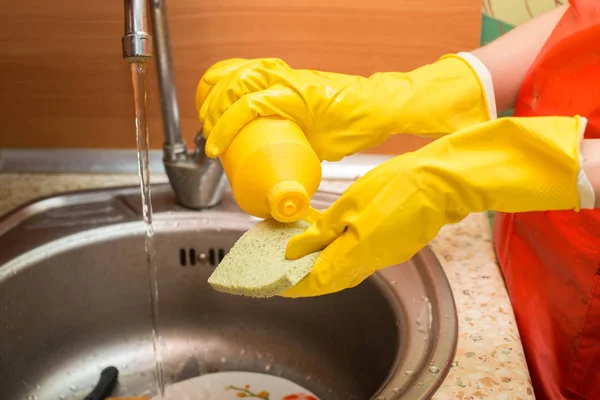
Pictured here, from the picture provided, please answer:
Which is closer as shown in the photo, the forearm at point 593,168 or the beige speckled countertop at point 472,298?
the forearm at point 593,168

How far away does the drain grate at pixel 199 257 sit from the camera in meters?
0.97

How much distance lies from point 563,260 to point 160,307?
2.18 feet

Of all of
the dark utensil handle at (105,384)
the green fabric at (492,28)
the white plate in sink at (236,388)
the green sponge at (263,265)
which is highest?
the green fabric at (492,28)

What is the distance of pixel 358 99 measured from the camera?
29.5 inches

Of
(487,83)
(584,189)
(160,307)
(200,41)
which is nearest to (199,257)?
(160,307)

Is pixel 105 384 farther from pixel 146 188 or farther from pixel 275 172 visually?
pixel 275 172

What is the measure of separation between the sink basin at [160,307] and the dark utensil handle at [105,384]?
0.02m

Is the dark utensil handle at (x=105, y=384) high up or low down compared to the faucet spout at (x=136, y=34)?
down

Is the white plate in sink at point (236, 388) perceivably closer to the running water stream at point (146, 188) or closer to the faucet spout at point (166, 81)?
the running water stream at point (146, 188)

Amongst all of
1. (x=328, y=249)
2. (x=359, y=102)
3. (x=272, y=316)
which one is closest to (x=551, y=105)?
(x=359, y=102)

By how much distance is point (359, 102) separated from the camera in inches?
29.5

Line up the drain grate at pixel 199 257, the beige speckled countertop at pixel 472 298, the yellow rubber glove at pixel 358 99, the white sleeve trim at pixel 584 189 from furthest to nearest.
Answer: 1. the drain grate at pixel 199 257
2. the yellow rubber glove at pixel 358 99
3. the beige speckled countertop at pixel 472 298
4. the white sleeve trim at pixel 584 189

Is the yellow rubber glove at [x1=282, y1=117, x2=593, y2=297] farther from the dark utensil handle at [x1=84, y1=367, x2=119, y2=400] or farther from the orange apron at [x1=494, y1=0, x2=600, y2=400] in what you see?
the dark utensil handle at [x1=84, y1=367, x2=119, y2=400]

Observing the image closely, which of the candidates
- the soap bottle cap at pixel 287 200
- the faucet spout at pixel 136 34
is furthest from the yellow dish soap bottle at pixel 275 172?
the faucet spout at pixel 136 34
